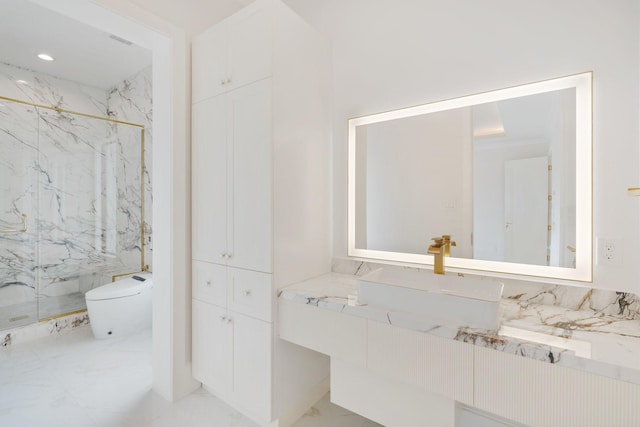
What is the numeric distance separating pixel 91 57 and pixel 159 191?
2.08 metres

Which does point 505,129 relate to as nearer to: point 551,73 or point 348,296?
point 551,73

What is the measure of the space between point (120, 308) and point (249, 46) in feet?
8.40

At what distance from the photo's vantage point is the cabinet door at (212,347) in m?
1.72

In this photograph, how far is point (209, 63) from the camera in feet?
5.93

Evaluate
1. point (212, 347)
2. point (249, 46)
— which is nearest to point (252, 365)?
point (212, 347)

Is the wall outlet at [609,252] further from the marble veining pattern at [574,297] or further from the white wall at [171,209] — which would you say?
the white wall at [171,209]

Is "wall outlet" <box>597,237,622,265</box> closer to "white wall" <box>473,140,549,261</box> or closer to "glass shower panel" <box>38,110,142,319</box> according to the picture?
"white wall" <box>473,140,549,261</box>

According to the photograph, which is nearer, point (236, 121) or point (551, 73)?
point (551, 73)

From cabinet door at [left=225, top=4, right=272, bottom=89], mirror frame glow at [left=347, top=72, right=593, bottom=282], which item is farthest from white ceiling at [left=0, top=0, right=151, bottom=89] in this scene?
mirror frame glow at [left=347, top=72, right=593, bottom=282]

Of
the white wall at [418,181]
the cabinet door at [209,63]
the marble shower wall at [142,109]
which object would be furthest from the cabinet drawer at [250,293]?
the marble shower wall at [142,109]

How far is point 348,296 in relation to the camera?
1.45 metres

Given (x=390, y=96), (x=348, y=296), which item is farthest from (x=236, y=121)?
(x=348, y=296)

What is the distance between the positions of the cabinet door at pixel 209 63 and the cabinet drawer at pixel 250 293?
3.56 feet

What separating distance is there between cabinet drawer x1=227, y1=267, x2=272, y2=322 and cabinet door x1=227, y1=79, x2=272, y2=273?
44 millimetres
